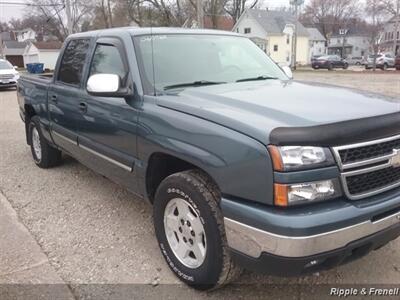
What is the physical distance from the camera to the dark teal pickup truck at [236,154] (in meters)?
2.33

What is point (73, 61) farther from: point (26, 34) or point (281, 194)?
point (26, 34)

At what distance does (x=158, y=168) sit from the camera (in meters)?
3.36

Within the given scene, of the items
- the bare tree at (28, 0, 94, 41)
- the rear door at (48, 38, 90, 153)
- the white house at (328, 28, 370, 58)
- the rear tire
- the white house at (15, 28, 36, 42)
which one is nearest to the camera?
the rear door at (48, 38, 90, 153)

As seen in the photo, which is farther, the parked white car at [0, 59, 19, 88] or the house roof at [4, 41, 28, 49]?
the house roof at [4, 41, 28, 49]

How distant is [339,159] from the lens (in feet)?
7.76

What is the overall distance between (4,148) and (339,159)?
6.79 m

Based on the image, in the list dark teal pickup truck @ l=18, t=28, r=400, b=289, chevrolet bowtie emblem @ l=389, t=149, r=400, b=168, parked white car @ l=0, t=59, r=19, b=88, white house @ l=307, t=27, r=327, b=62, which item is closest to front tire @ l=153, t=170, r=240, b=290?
dark teal pickup truck @ l=18, t=28, r=400, b=289

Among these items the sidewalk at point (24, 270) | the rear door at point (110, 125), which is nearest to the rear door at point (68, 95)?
the rear door at point (110, 125)

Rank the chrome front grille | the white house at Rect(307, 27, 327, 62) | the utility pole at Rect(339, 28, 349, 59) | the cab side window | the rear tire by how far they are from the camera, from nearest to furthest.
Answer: the chrome front grille
the cab side window
the rear tire
the white house at Rect(307, 27, 327, 62)
the utility pole at Rect(339, 28, 349, 59)

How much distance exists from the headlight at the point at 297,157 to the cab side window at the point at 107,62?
1.78 meters

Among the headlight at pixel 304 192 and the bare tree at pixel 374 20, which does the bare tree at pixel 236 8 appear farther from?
the headlight at pixel 304 192

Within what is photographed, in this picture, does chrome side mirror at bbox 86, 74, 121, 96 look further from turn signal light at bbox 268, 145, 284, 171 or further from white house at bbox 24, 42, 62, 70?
white house at bbox 24, 42, 62, 70

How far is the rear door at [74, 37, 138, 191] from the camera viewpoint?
350 cm

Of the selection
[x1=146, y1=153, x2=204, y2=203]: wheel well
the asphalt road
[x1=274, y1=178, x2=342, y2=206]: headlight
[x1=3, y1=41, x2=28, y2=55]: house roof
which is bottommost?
the asphalt road
